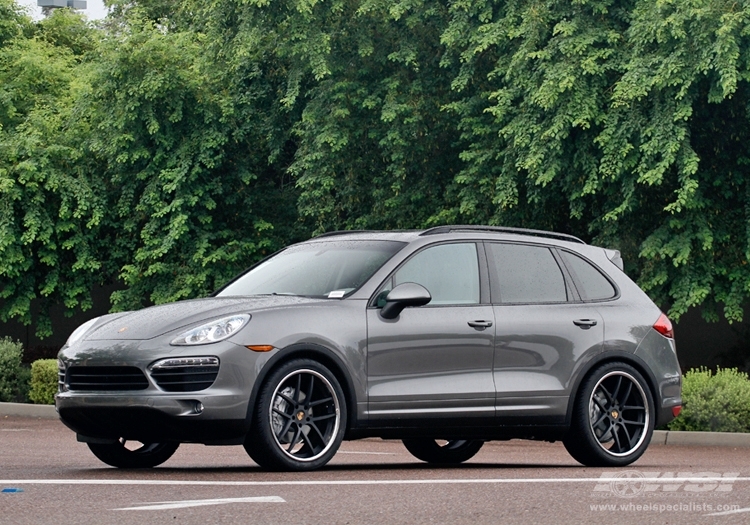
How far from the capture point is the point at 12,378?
81.5 feet

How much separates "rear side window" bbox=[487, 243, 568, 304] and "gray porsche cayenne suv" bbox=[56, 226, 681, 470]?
12 mm

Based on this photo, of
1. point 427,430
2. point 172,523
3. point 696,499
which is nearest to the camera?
point 172,523

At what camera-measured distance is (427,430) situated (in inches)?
402

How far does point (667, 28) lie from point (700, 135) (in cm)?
279

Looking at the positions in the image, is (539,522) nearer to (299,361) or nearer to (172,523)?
(172,523)

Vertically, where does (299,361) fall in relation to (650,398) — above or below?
above

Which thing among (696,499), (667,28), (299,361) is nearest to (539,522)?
(696,499)

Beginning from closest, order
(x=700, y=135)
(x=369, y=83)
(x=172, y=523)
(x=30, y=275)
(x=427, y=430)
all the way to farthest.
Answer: (x=172, y=523), (x=427, y=430), (x=700, y=135), (x=369, y=83), (x=30, y=275)

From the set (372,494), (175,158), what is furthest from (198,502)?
(175,158)

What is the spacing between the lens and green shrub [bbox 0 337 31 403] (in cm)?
2419

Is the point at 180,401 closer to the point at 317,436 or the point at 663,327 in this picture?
the point at 317,436

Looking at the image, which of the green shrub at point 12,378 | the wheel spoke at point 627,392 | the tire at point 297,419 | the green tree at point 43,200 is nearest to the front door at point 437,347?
the tire at point 297,419

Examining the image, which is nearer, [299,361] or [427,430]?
[299,361]

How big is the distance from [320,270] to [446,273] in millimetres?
947
